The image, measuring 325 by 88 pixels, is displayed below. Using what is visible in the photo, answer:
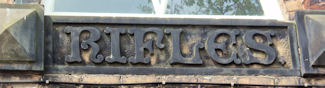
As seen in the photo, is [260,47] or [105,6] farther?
[105,6]

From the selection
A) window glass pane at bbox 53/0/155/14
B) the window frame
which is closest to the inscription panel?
the window frame

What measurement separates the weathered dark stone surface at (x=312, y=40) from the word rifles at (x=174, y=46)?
0.29 m

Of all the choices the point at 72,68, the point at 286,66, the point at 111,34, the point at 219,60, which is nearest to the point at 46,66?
the point at 72,68

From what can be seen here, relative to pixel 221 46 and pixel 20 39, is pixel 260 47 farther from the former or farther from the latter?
pixel 20 39

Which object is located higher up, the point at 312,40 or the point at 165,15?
the point at 165,15

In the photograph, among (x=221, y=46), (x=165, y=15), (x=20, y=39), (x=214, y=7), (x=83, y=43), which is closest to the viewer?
(x=20, y=39)

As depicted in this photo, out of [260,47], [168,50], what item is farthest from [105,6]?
[260,47]

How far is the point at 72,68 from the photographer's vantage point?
550 centimetres

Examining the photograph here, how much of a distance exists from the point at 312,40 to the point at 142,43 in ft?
5.35

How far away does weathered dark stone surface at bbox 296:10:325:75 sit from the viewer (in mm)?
5547

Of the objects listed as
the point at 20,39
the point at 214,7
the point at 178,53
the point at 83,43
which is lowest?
the point at 178,53

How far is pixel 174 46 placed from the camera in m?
5.61

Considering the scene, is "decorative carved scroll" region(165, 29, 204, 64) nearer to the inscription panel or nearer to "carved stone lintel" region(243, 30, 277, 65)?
the inscription panel

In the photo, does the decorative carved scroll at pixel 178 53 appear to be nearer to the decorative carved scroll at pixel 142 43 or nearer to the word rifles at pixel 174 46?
the word rifles at pixel 174 46
